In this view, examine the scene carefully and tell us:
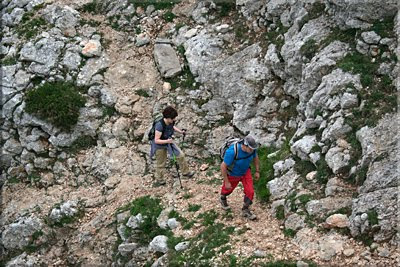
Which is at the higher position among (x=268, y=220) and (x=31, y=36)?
(x=31, y=36)

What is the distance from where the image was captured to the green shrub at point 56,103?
1599cm

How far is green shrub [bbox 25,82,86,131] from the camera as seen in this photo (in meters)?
16.0

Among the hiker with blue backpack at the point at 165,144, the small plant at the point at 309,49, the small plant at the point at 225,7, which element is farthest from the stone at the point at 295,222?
the small plant at the point at 225,7

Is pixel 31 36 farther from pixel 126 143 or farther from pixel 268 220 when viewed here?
A: pixel 268 220

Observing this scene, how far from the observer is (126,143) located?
15719 mm

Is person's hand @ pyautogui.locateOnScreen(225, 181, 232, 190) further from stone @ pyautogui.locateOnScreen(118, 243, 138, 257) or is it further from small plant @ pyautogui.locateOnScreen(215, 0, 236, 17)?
small plant @ pyautogui.locateOnScreen(215, 0, 236, 17)

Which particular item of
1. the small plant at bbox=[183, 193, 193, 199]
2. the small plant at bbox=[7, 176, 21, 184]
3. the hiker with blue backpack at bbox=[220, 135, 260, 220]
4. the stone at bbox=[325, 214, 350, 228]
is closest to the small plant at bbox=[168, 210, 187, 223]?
the small plant at bbox=[183, 193, 193, 199]

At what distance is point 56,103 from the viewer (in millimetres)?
16141

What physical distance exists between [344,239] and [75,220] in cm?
771

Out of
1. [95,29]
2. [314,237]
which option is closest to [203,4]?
[95,29]

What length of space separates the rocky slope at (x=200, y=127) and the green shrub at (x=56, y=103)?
0.18 ft

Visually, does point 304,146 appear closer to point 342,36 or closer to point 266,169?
point 266,169

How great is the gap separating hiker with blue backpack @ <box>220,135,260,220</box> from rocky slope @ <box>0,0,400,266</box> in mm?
564

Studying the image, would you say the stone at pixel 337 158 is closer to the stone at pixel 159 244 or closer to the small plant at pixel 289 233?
the small plant at pixel 289 233
